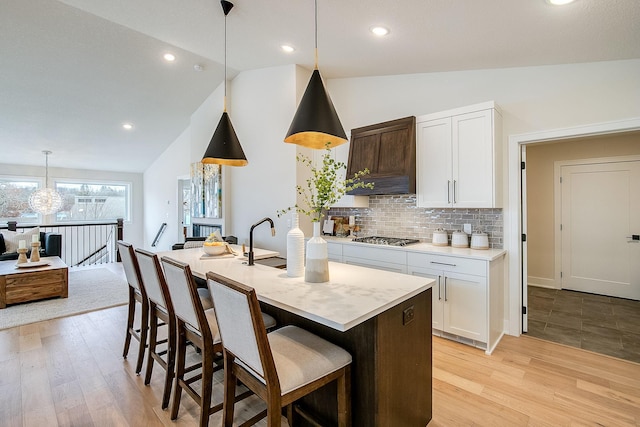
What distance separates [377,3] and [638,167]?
452cm

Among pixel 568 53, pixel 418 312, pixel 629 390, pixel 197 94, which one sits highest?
pixel 197 94

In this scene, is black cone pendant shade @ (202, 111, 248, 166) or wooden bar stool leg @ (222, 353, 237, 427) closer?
wooden bar stool leg @ (222, 353, 237, 427)

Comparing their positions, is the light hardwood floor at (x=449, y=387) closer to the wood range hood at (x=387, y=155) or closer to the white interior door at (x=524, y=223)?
the white interior door at (x=524, y=223)

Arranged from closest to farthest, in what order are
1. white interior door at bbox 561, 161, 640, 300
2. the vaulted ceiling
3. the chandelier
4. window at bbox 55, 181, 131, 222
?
1. the vaulted ceiling
2. white interior door at bbox 561, 161, 640, 300
3. the chandelier
4. window at bbox 55, 181, 131, 222

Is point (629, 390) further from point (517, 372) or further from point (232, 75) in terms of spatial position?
point (232, 75)

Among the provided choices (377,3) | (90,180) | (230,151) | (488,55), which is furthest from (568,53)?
Answer: (90,180)

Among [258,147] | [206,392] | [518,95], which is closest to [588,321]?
[518,95]

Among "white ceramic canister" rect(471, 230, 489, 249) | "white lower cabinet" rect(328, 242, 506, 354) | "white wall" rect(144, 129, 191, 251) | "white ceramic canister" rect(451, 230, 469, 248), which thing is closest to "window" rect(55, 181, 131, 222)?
"white wall" rect(144, 129, 191, 251)

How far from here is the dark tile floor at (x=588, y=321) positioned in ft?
9.79

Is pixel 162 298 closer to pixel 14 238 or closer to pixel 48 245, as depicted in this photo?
pixel 48 245

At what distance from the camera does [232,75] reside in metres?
5.19

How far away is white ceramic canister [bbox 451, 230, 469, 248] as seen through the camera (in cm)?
331

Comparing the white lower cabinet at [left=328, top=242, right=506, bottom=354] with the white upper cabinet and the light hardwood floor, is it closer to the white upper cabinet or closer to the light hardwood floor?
the light hardwood floor

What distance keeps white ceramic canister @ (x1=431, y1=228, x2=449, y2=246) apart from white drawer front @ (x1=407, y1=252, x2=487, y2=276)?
0.44 m
